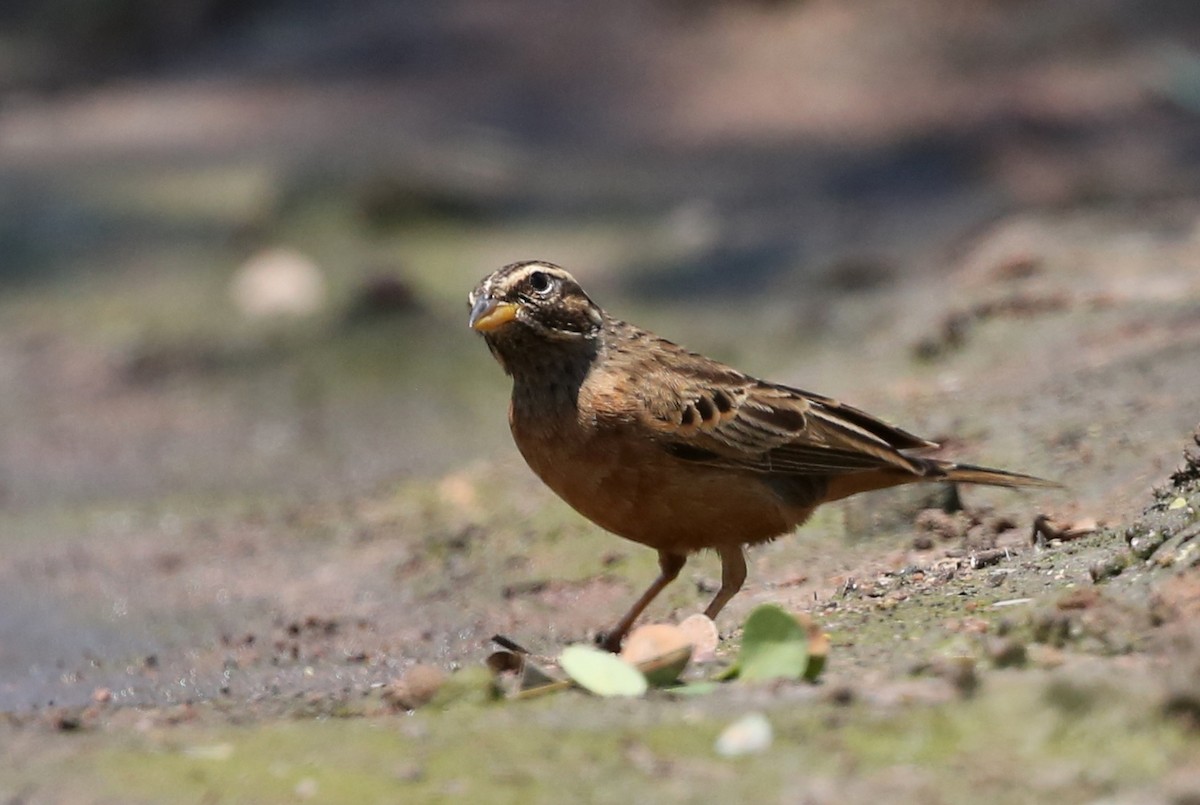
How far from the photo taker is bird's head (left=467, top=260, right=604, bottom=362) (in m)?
6.40

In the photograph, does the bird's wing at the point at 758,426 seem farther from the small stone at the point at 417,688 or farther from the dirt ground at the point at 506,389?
the small stone at the point at 417,688

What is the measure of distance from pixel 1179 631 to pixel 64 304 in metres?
11.7

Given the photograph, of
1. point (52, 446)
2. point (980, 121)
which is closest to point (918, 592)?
point (52, 446)

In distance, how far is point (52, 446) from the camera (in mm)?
12109

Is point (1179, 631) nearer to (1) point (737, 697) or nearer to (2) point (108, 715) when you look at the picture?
(1) point (737, 697)

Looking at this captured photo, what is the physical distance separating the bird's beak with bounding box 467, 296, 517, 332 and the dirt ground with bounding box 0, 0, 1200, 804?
3.60 feet

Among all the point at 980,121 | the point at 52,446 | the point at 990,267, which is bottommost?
the point at 52,446

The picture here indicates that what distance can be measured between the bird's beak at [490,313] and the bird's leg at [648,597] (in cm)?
95

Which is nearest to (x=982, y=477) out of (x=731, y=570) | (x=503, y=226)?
(x=731, y=570)

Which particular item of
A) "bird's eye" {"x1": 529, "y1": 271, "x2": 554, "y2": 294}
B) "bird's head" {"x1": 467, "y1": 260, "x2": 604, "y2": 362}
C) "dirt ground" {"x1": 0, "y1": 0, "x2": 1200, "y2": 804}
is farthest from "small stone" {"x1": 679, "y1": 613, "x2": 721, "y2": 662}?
"bird's eye" {"x1": 529, "y1": 271, "x2": 554, "y2": 294}

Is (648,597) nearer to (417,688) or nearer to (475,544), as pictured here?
(417,688)

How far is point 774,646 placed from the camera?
15.5ft

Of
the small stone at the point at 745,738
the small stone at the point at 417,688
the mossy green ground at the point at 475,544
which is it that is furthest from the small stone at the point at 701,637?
the small stone at the point at 745,738

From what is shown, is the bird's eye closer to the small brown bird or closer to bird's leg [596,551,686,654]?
the small brown bird
